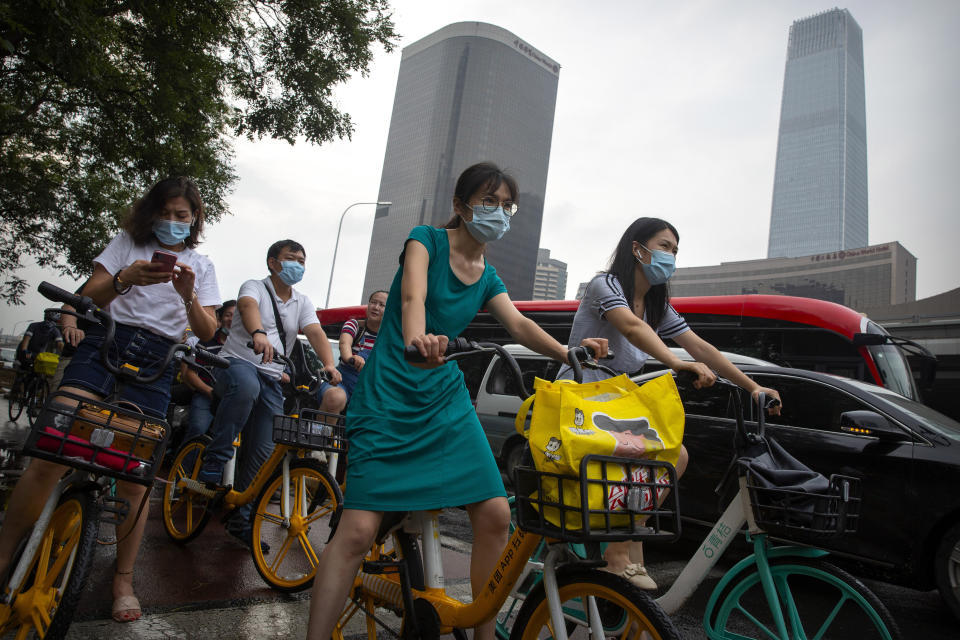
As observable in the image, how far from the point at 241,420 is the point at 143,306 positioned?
1.35 m

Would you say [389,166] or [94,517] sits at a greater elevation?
[389,166]

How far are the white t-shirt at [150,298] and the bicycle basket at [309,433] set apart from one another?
0.66 metres

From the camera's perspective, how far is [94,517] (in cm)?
229

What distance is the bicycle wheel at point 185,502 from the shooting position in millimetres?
4152

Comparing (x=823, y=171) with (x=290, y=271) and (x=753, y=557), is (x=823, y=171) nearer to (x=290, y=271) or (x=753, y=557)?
(x=290, y=271)

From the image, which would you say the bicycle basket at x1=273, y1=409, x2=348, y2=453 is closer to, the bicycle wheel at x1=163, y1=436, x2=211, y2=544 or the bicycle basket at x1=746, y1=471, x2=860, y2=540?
the bicycle wheel at x1=163, y1=436, x2=211, y2=544

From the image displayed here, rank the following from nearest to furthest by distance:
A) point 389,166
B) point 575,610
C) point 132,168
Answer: point 575,610, point 132,168, point 389,166

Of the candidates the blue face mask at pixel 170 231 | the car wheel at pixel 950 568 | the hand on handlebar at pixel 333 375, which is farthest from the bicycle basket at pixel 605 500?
the car wheel at pixel 950 568

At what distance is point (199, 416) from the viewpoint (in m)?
5.13

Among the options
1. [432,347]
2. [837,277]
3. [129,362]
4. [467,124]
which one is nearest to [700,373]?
[432,347]

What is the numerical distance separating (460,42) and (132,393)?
282 feet

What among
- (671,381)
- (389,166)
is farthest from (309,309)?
(389,166)

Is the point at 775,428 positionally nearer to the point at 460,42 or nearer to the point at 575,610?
the point at 575,610

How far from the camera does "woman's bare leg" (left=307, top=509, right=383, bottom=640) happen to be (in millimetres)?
2025
